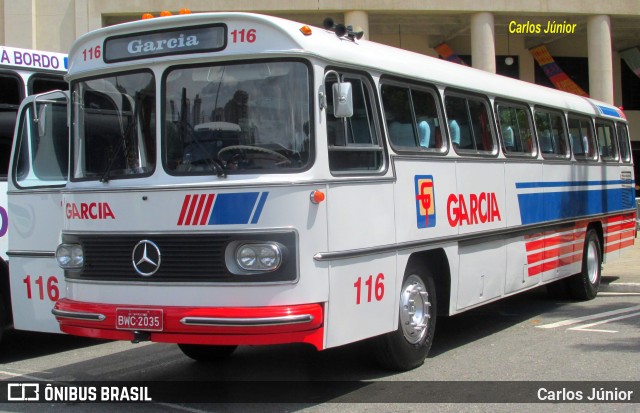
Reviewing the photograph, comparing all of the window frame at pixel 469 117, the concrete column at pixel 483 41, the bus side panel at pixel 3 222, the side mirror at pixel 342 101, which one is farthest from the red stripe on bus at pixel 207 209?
the concrete column at pixel 483 41

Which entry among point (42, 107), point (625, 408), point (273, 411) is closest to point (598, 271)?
point (625, 408)

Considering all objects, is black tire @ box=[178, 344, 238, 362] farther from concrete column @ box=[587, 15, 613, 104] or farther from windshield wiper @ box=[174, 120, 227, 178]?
concrete column @ box=[587, 15, 613, 104]

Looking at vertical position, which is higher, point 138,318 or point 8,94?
point 8,94

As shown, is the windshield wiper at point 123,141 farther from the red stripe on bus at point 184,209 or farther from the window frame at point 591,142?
the window frame at point 591,142

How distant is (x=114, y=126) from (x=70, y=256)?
1.14 m

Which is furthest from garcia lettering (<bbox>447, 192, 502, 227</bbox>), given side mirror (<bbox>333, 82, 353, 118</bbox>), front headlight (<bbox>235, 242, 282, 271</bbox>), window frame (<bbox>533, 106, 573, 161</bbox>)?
front headlight (<bbox>235, 242, 282, 271</bbox>)

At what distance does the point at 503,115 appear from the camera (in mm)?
9180

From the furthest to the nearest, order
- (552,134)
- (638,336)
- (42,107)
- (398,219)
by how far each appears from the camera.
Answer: (552,134)
(638,336)
(42,107)
(398,219)

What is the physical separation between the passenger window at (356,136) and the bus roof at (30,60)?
14.3ft

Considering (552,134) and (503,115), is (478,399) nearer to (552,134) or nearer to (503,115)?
(503,115)

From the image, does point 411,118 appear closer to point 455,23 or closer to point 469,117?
point 469,117

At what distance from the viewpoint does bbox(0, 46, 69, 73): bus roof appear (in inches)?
350

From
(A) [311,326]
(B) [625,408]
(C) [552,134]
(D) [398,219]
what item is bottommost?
(B) [625,408]

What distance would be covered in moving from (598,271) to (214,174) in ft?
26.5
